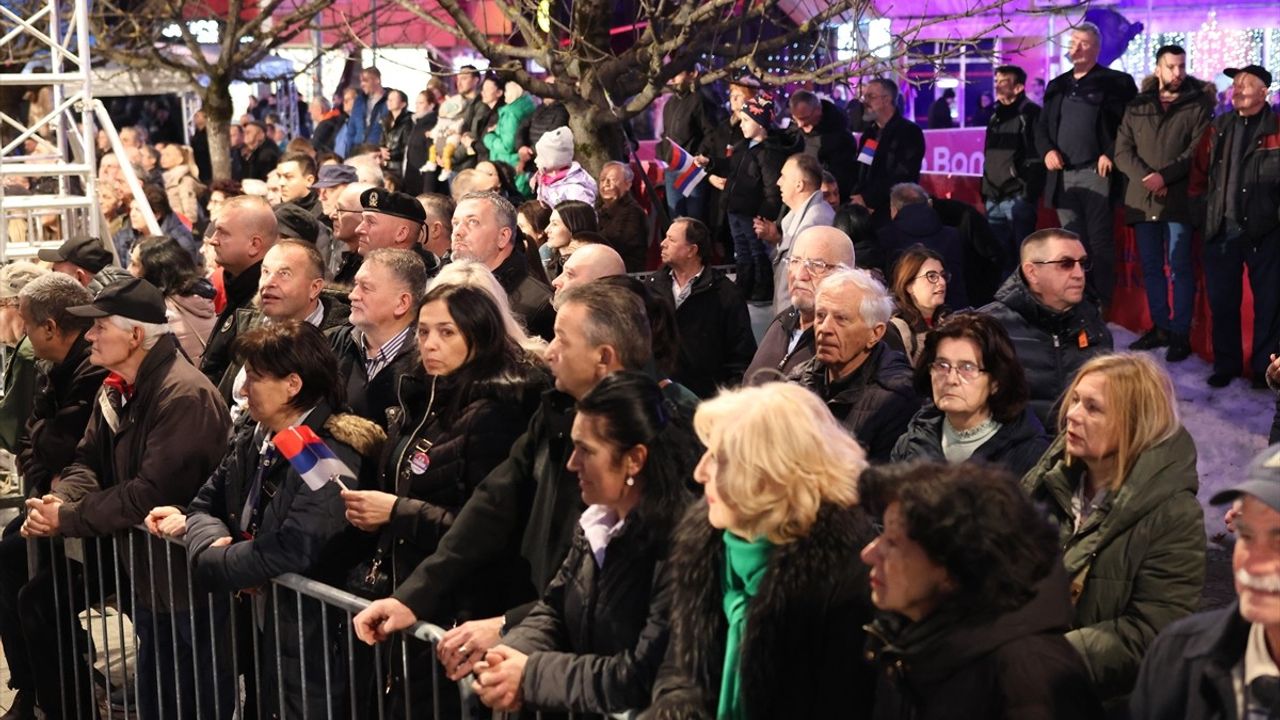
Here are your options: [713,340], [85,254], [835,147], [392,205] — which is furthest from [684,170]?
[392,205]

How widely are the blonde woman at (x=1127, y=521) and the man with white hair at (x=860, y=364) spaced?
4.29 ft

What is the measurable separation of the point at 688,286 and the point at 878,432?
327 cm

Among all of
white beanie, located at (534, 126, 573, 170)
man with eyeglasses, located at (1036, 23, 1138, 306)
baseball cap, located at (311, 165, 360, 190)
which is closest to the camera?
baseball cap, located at (311, 165, 360, 190)

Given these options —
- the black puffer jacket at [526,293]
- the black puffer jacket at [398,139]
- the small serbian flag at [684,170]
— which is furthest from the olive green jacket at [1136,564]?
the black puffer jacket at [398,139]

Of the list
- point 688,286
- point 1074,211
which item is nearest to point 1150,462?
point 688,286

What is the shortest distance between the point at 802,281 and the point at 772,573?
3.78m

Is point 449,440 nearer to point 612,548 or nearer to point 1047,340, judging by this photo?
point 612,548

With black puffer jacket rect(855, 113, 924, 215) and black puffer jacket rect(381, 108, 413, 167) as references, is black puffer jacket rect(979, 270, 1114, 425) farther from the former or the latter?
black puffer jacket rect(381, 108, 413, 167)

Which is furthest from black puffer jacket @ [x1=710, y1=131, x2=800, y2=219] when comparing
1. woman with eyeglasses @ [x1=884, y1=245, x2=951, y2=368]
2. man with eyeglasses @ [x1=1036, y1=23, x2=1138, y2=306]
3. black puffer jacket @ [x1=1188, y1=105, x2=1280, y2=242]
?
woman with eyeglasses @ [x1=884, y1=245, x2=951, y2=368]

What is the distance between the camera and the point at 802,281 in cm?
767

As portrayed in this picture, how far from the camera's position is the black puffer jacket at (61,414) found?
7609mm

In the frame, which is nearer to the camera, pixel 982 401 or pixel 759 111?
pixel 982 401

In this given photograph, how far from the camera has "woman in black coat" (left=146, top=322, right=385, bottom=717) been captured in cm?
580

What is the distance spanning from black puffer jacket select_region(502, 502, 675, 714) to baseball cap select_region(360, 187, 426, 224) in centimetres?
431
